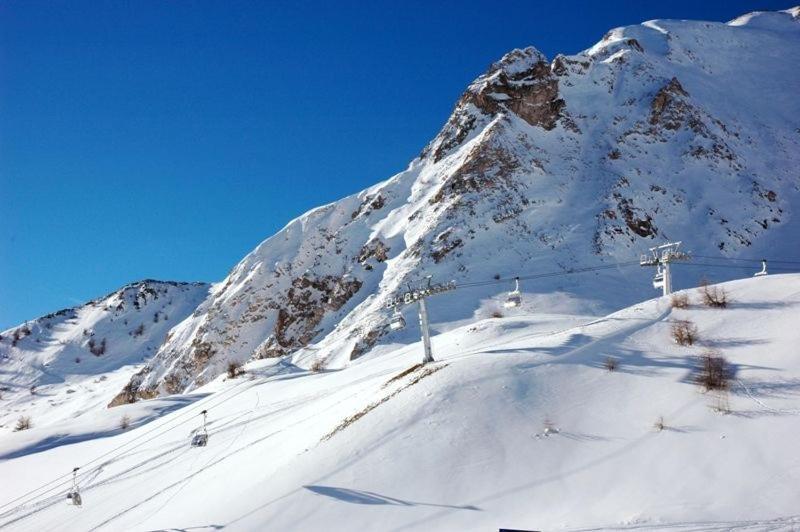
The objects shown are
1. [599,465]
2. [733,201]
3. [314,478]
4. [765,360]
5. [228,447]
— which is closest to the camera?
[599,465]

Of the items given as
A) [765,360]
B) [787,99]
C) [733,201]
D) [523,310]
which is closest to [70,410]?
[523,310]

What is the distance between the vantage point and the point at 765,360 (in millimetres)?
18938

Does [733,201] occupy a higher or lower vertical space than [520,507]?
higher

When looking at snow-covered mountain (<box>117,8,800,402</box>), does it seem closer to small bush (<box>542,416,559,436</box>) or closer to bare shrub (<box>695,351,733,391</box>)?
bare shrub (<box>695,351,733,391</box>)

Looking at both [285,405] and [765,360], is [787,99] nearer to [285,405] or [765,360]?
[765,360]

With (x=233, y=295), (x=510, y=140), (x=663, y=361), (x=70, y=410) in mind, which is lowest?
(x=70, y=410)

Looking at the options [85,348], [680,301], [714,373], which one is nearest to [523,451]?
[714,373]

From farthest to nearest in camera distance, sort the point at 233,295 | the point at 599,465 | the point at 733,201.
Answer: the point at 233,295, the point at 733,201, the point at 599,465

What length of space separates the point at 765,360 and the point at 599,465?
8366 mm

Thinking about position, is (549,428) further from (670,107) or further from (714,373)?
(670,107)

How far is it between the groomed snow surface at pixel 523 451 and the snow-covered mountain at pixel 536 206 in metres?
19.6

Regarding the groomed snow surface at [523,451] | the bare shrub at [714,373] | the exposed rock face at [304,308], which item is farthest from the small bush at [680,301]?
the exposed rock face at [304,308]

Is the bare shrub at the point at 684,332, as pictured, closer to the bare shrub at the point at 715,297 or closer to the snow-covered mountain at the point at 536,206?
the bare shrub at the point at 715,297

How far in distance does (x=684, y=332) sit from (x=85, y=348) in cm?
10668
